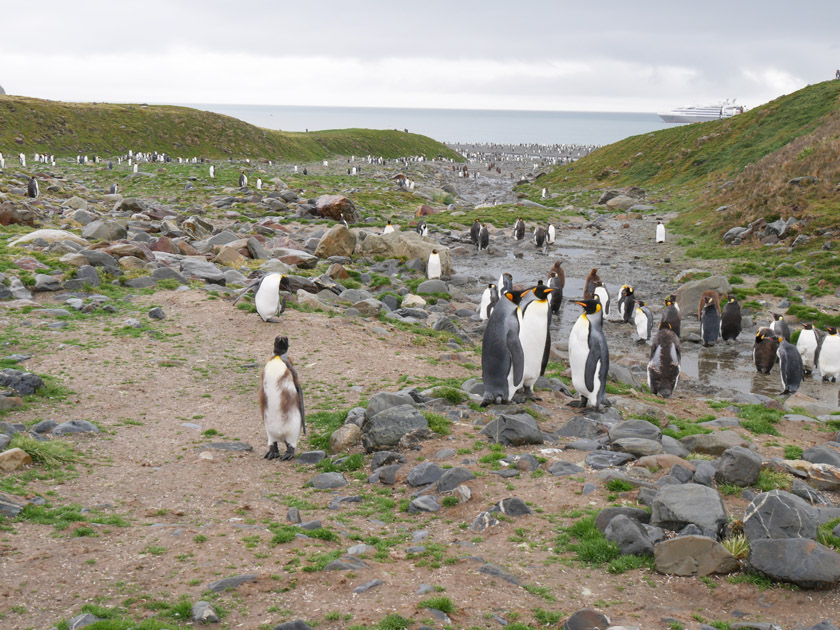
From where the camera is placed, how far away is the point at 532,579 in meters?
5.80

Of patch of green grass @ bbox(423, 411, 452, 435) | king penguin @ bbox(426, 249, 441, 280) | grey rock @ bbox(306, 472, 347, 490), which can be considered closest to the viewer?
grey rock @ bbox(306, 472, 347, 490)

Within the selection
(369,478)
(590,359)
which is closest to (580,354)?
(590,359)

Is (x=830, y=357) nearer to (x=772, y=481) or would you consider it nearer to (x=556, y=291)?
(x=556, y=291)

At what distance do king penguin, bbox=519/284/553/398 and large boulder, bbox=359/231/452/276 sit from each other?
13456mm

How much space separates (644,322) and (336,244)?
11.3 meters

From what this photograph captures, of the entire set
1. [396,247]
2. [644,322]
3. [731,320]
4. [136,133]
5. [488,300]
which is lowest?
[644,322]

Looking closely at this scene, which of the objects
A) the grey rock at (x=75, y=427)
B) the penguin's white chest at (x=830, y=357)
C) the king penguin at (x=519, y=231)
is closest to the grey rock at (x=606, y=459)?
the grey rock at (x=75, y=427)

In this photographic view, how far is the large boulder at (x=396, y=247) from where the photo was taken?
24781 mm

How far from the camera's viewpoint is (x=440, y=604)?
16.9 ft

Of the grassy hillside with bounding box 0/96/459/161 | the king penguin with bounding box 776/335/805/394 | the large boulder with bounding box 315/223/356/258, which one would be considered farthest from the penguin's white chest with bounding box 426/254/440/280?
the grassy hillside with bounding box 0/96/459/161

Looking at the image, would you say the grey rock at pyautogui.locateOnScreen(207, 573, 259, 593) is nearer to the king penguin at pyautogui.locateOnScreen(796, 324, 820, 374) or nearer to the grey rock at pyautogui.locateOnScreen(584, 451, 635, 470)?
the grey rock at pyautogui.locateOnScreen(584, 451, 635, 470)

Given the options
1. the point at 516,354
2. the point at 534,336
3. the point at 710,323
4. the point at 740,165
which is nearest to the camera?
the point at 516,354

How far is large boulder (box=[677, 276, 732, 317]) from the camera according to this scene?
67.8ft

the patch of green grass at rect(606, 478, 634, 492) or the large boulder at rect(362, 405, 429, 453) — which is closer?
the patch of green grass at rect(606, 478, 634, 492)
